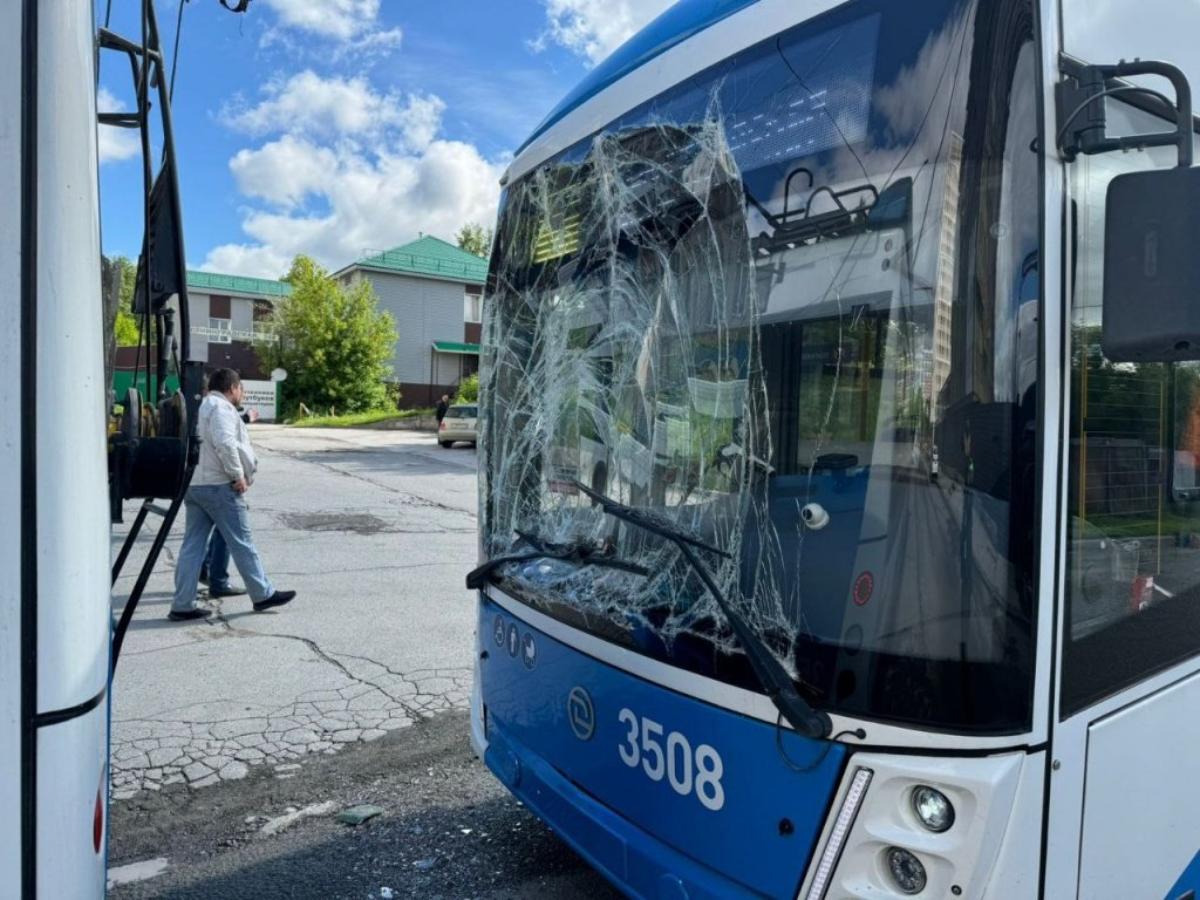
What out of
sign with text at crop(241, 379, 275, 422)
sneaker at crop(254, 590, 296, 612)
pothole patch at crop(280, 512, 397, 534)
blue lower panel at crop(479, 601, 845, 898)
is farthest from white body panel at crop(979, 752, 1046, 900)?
sign with text at crop(241, 379, 275, 422)

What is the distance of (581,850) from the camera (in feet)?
8.17

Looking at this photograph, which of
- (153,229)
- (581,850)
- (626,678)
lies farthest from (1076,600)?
(153,229)

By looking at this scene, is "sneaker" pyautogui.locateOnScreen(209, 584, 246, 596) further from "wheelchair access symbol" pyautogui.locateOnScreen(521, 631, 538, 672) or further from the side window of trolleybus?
the side window of trolleybus

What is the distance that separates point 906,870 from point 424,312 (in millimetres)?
51256

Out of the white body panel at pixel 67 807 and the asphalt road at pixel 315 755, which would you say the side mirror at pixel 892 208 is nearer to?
the white body panel at pixel 67 807

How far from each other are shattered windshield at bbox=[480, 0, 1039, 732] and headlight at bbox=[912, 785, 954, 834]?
0.14 metres

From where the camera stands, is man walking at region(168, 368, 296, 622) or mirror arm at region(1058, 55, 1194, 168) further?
man walking at region(168, 368, 296, 622)

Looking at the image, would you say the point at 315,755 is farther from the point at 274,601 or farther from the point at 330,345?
the point at 330,345

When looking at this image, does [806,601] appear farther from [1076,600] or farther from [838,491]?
[1076,600]

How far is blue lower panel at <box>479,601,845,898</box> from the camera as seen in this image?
1.88m

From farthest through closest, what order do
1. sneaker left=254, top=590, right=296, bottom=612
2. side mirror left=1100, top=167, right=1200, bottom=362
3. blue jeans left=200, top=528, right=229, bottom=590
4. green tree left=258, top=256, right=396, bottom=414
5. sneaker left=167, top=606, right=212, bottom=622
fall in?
1. green tree left=258, top=256, right=396, bottom=414
2. blue jeans left=200, top=528, right=229, bottom=590
3. sneaker left=254, top=590, right=296, bottom=612
4. sneaker left=167, top=606, right=212, bottom=622
5. side mirror left=1100, top=167, right=1200, bottom=362

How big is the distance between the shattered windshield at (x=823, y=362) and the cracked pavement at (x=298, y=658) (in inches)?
95.5

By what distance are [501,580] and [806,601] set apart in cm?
129

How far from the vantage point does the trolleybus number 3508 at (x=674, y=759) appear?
80.3 inches
